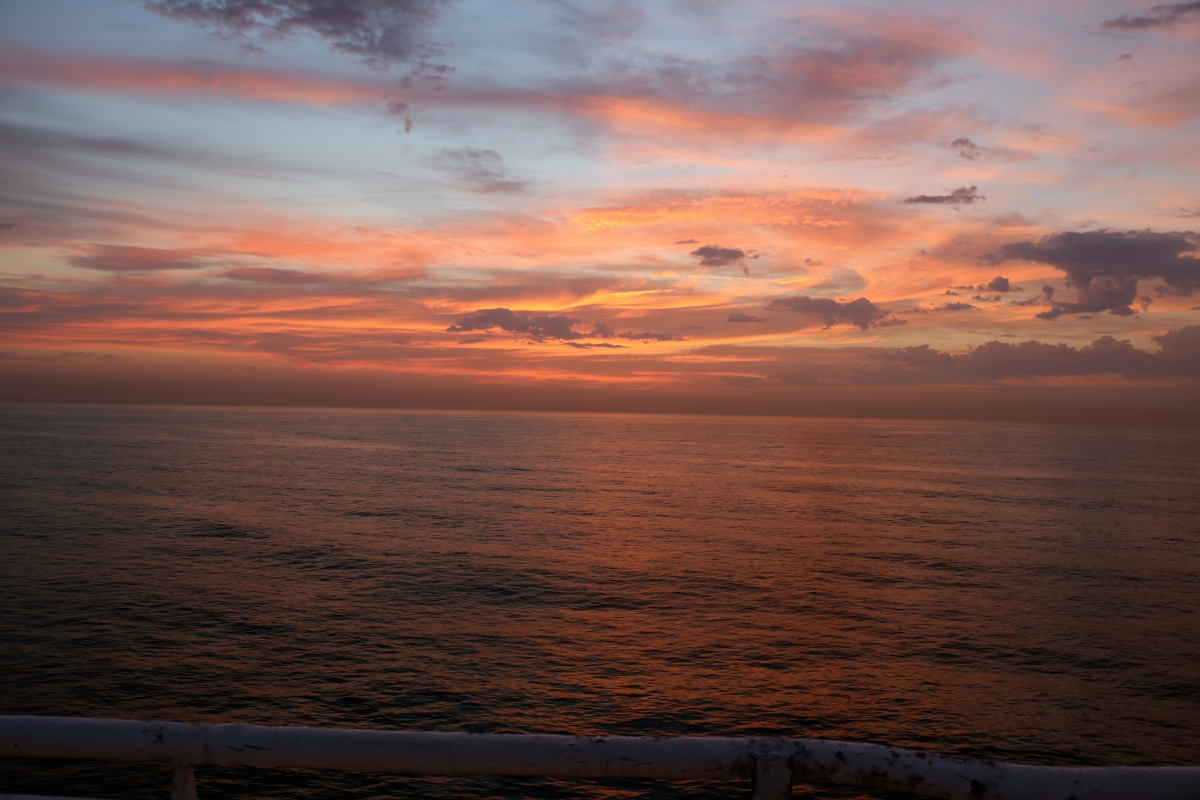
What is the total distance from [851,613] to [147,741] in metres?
31.8

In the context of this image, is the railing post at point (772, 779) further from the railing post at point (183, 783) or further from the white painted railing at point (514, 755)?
the railing post at point (183, 783)

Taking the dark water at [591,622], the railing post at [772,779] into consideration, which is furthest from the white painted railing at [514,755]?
the dark water at [591,622]

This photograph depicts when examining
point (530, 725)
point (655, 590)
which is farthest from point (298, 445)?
point (530, 725)

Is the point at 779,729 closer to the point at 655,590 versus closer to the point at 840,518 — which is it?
the point at 655,590

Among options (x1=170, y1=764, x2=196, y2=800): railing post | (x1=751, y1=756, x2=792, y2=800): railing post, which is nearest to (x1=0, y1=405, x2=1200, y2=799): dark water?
(x1=170, y1=764, x2=196, y2=800): railing post

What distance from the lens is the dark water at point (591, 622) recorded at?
66.6ft

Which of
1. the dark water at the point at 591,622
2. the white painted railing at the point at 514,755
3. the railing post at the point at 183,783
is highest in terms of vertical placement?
the white painted railing at the point at 514,755

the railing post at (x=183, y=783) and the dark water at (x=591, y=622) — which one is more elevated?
the railing post at (x=183, y=783)

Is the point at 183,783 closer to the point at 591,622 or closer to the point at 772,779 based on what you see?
the point at 772,779

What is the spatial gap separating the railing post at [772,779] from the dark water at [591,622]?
15.4 m

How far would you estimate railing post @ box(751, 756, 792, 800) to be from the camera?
132 inches

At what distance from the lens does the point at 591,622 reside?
30.1 metres

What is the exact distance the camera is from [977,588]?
36.5 meters

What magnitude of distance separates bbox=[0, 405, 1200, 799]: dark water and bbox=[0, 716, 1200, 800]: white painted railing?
1510 centimetres
